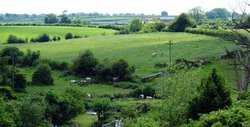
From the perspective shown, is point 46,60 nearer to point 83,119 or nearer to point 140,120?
point 83,119

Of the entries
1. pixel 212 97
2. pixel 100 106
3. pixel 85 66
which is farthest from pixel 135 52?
pixel 212 97

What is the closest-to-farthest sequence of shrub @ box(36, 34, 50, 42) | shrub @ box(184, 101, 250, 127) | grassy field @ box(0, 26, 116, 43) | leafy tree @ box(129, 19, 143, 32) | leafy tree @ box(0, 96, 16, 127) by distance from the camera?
shrub @ box(184, 101, 250, 127)
leafy tree @ box(0, 96, 16, 127)
shrub @ box(36, 34, 50, 42)
grassy field @ box(0, 26, 116, 43)
leafy tree @ box(129, 19, 143, 32)

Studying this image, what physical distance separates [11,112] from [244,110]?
23.2 m

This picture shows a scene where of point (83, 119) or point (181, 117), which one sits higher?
point (181, 117)

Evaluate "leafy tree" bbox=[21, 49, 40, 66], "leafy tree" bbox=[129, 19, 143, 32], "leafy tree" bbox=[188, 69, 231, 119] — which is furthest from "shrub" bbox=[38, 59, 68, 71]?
"leafy tree" bbox=[129, 19, 143, 32]

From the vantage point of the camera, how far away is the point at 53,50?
110812 millimetres

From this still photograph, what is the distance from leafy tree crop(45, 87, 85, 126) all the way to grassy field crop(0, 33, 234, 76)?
89.8 feet

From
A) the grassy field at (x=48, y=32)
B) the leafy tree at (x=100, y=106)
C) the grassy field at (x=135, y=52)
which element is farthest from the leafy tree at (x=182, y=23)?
the leafy tree at (x=100, y=106)

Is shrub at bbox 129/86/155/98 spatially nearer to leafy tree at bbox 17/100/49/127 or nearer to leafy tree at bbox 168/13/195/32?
leafy tree at bbox 17/100/49/127

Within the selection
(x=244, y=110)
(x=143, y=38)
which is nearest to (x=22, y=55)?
(x=143, y=38)

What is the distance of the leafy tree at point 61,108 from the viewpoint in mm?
49531

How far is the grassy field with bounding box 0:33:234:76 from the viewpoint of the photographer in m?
87.9

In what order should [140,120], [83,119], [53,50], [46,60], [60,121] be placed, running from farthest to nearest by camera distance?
[53,50] < [46,60] < [83,119] < [60,121] < [140,120]

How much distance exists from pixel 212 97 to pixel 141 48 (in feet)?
230
